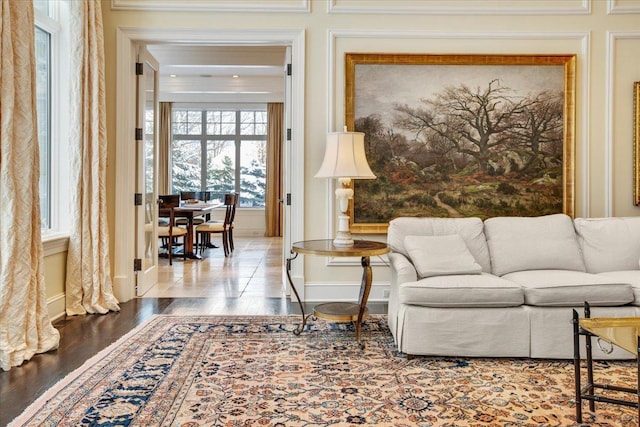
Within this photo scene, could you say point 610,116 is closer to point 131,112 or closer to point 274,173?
point 131,112

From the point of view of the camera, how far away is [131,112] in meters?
4.35

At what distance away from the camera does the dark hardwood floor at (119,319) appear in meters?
2.44

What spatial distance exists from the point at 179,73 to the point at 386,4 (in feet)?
21.0

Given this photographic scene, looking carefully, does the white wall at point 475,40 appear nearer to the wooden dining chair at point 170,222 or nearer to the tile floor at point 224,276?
the tile floor at point 224,276

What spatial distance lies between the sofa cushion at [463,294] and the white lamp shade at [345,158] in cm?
90

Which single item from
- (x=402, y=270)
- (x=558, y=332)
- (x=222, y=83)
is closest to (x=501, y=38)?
(x=402, y=270)

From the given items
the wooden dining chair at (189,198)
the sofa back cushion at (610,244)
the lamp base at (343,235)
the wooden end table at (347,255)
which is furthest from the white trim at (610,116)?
the wooden dining chair at (189,198)

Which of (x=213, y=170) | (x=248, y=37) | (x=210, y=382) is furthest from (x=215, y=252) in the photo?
(x=210, y=382)

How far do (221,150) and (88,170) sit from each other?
7.22m

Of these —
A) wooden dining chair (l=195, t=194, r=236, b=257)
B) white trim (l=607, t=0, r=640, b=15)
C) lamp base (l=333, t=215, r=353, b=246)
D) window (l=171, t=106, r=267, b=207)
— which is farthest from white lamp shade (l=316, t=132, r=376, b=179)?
window (l=171, t=106, r=267, b=207)

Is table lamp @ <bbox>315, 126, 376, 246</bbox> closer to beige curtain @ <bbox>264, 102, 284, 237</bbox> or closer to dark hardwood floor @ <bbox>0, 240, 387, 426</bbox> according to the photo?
dark hardwood floor @ <bbox>0, 240, 387, 426</bbox>

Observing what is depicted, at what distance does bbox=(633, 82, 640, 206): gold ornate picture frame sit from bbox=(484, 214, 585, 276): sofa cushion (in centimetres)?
112

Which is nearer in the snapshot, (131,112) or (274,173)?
(131,112)

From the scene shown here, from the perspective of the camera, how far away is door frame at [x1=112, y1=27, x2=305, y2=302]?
4273 millimetres
